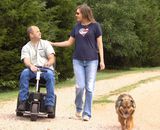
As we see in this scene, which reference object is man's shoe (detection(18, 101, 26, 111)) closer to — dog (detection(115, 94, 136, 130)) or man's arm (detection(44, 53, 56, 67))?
man's arm (detection(44, 53, 56, 67))

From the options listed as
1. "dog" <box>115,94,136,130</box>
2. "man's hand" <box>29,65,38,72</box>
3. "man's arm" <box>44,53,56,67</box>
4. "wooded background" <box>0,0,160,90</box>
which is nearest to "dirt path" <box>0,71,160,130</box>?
"dog" <box>115,94,136,130</box>

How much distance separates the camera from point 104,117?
1220cm

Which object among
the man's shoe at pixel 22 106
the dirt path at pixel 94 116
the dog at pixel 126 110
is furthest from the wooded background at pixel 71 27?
A: the dog at pixel 126 110

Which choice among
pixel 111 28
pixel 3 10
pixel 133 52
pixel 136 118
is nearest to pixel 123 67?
pixel 133 52

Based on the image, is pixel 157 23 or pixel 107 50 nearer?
pixel 107 50

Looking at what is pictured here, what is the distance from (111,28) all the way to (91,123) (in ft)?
91.8

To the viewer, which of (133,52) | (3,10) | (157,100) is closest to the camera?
(157,100)

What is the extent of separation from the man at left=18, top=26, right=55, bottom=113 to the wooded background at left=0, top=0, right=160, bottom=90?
830cm

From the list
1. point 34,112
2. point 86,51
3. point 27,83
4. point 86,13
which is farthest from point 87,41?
point 34,112

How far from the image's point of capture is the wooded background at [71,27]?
19.0 m

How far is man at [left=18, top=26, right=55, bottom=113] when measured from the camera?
1002 centimetres

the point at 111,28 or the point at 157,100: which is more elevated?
the point at 111,28

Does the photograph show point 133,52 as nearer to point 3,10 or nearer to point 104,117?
point 3,10

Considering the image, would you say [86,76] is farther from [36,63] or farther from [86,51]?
[36,63]
